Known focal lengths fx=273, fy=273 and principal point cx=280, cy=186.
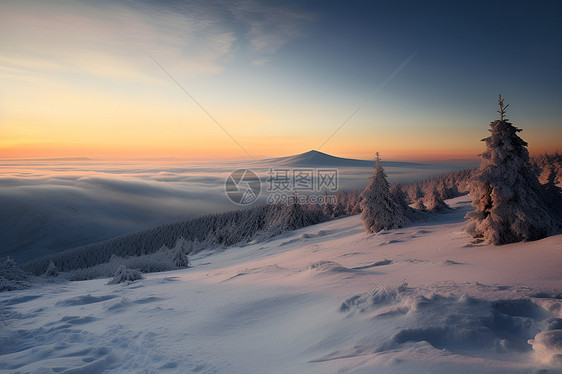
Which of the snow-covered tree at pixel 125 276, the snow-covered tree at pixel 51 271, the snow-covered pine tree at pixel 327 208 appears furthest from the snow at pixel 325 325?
the snow-covered pine tree at pixel 327 208

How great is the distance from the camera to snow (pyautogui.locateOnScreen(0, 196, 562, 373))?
12.2 feet

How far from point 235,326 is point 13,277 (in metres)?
14.2

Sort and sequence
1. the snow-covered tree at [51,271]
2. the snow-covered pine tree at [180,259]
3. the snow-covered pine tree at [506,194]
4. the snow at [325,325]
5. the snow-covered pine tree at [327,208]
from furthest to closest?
the snow-covered pine tree at [327,208], the snow-covered pine tree at [180,259], the snow-covered tree at [51,271], the snow-covered pine tree at [506,194], the snow at [325,325]

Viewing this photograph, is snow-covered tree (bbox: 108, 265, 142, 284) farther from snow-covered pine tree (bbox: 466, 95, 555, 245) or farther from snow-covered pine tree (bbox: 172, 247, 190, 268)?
snow-covered pine tree (bbox: 466, 95, 555, 245)

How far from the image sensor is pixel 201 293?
9.48m

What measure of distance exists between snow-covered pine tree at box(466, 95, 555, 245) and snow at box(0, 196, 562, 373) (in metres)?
2.01

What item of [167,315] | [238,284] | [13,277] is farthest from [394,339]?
[13,277]

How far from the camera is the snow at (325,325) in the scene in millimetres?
3711

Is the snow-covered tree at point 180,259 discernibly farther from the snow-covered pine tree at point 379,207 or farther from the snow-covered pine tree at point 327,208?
the snow-covered pine tree at point 327,208

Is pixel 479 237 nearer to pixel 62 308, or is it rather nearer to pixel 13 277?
pixel 62 308

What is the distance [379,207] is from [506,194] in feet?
38.5

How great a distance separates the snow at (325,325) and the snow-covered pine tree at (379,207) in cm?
1332

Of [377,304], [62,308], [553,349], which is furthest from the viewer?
[62,308]

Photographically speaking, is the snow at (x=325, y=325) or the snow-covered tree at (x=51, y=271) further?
the snow-covered tree at (x=51, y=271)
